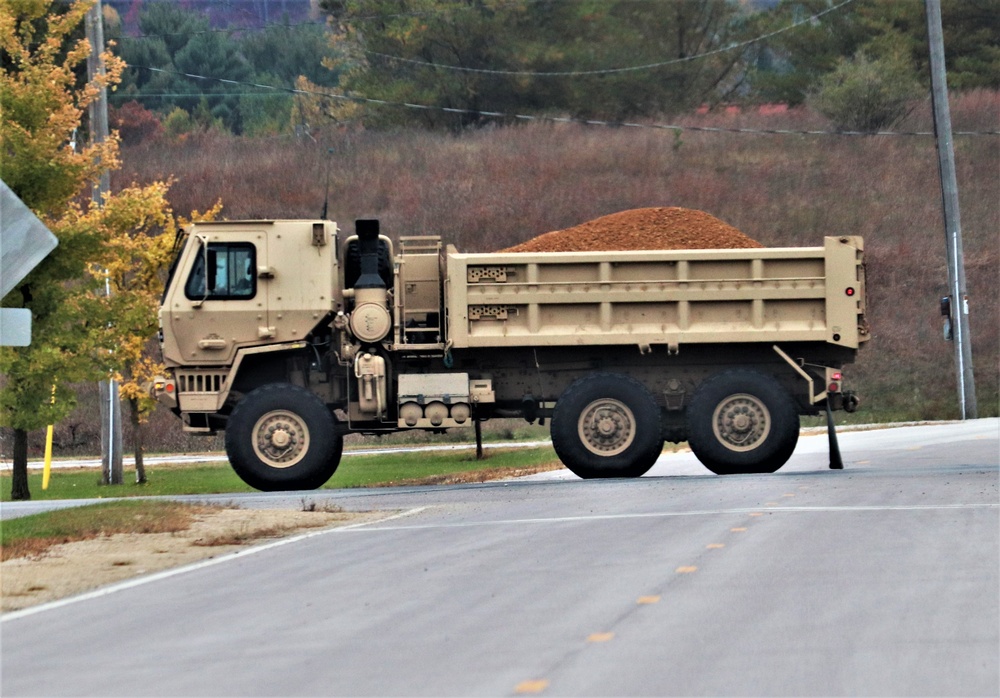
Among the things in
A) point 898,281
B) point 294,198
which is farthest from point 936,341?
point 294,198

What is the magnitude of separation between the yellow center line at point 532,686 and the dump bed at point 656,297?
43.1 ft

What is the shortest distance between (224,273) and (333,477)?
8.70m

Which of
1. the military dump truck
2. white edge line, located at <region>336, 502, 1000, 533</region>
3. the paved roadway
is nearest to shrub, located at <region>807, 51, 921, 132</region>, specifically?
the military dump truck

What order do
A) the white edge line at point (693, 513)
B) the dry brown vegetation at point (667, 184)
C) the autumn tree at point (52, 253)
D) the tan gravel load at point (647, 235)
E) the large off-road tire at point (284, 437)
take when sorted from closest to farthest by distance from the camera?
the white edge line at point (693, 513) < the large off-road tire at point (284, 437) < the autumn tree at point (52, 253) < the tan gravel load at point (647, 235) < the dry brown vegetation at point (667, 184)

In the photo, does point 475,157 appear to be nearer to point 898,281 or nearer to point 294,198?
point 294,198

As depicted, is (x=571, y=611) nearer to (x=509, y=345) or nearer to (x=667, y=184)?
(x=509, y=345)

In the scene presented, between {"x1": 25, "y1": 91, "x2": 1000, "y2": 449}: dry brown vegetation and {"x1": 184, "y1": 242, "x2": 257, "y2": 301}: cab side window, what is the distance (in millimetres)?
28615

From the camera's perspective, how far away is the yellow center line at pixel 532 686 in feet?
24.6

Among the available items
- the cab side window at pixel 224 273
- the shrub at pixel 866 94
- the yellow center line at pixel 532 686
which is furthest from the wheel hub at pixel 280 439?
the shrub at pixel 866 94

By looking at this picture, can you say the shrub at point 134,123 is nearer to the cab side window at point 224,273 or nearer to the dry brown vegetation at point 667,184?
the dry brown vegetation at point 667,184

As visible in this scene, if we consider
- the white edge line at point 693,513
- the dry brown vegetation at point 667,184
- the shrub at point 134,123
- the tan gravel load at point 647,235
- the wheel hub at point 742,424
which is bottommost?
the white edge line at point 693,513

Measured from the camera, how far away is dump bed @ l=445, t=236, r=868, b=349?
20.7 m

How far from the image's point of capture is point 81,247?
24.9 m

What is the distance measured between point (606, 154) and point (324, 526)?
45.7 meters
